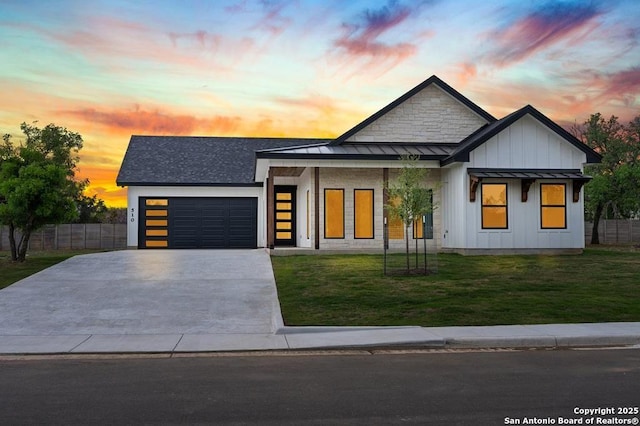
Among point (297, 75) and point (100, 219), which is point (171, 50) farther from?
point (100, 219)

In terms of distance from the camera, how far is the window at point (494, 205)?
23031 mm

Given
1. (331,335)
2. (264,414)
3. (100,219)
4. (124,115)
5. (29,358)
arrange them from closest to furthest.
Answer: (264,414)
(29,358)
(331,335)
(124,115)
(100,219)

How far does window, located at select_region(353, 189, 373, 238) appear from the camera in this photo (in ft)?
79.4

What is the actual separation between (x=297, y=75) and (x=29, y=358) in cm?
1633

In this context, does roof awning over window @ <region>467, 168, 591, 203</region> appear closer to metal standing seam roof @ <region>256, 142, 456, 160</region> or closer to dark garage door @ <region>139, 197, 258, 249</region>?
metal standing seam roof @ <region>256, 142, 456, 160</region>

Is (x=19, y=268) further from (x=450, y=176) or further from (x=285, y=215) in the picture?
(x=450, y=176)

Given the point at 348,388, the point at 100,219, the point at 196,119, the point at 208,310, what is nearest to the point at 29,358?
the point at 208,310

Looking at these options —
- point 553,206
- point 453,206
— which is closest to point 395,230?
point 453,206

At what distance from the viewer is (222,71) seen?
23250 mm

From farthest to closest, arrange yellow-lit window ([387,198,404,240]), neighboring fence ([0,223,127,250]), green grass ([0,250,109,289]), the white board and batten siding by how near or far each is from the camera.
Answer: neighboring fence ([0,223,127,250]), yellow-lit window ([387,198,404,240]), the white board and batten siding, green grass ([0,250,109,289])

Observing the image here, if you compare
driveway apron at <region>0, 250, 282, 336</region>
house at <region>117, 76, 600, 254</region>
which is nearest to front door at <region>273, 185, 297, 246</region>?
house at <region>117, 76, 600, 254</region>

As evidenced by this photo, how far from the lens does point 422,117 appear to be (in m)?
25.8

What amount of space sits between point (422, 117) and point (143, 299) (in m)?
15.6

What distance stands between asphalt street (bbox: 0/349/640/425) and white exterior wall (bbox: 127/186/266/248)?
20.9m
